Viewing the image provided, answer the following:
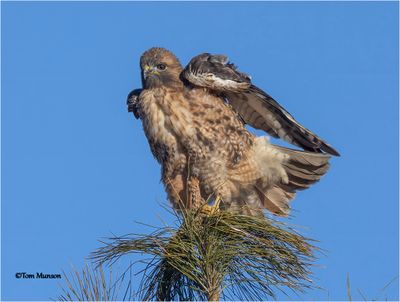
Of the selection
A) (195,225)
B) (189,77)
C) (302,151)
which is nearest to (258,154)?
(302,151)

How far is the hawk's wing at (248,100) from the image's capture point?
700cm

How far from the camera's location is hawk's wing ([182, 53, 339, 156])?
7000mm

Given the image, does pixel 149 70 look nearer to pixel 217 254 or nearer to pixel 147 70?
pixel 147 70

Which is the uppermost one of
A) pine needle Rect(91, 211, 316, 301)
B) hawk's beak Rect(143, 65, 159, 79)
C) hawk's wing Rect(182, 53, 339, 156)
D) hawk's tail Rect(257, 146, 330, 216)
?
hawk's beak Rect(143, 65, 159, 79)

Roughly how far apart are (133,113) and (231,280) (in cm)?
326

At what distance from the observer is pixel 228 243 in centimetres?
462

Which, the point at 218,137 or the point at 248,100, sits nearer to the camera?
the point at 218,137

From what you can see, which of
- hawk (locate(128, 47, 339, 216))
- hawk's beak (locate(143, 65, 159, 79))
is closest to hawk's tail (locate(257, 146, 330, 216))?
hawk (locate(128, 47, 339, 216))

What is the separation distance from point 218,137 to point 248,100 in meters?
0.50

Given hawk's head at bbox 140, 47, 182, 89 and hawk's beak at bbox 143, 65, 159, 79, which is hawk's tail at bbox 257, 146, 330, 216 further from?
hawk's beak at bbox 143, 65, 159, 79

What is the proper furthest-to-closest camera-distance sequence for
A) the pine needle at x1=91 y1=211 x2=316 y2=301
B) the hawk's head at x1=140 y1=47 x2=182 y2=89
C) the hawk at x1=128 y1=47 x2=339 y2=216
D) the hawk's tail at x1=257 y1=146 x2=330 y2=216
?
the hawk's tail at x1=257 y1=146 x2=330 y2=216, the hawk's head at x1=140 y1=47 x2=182 y2=89, the hawk at x1=128 y1=47 x2=339 y2=216, the pine needle at x1=91 y1=211 x2=316 y2=301

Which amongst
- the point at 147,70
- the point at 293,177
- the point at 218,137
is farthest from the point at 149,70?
the point at 293,177

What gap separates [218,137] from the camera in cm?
700

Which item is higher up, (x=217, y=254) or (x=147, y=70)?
(x=147, y=70)
